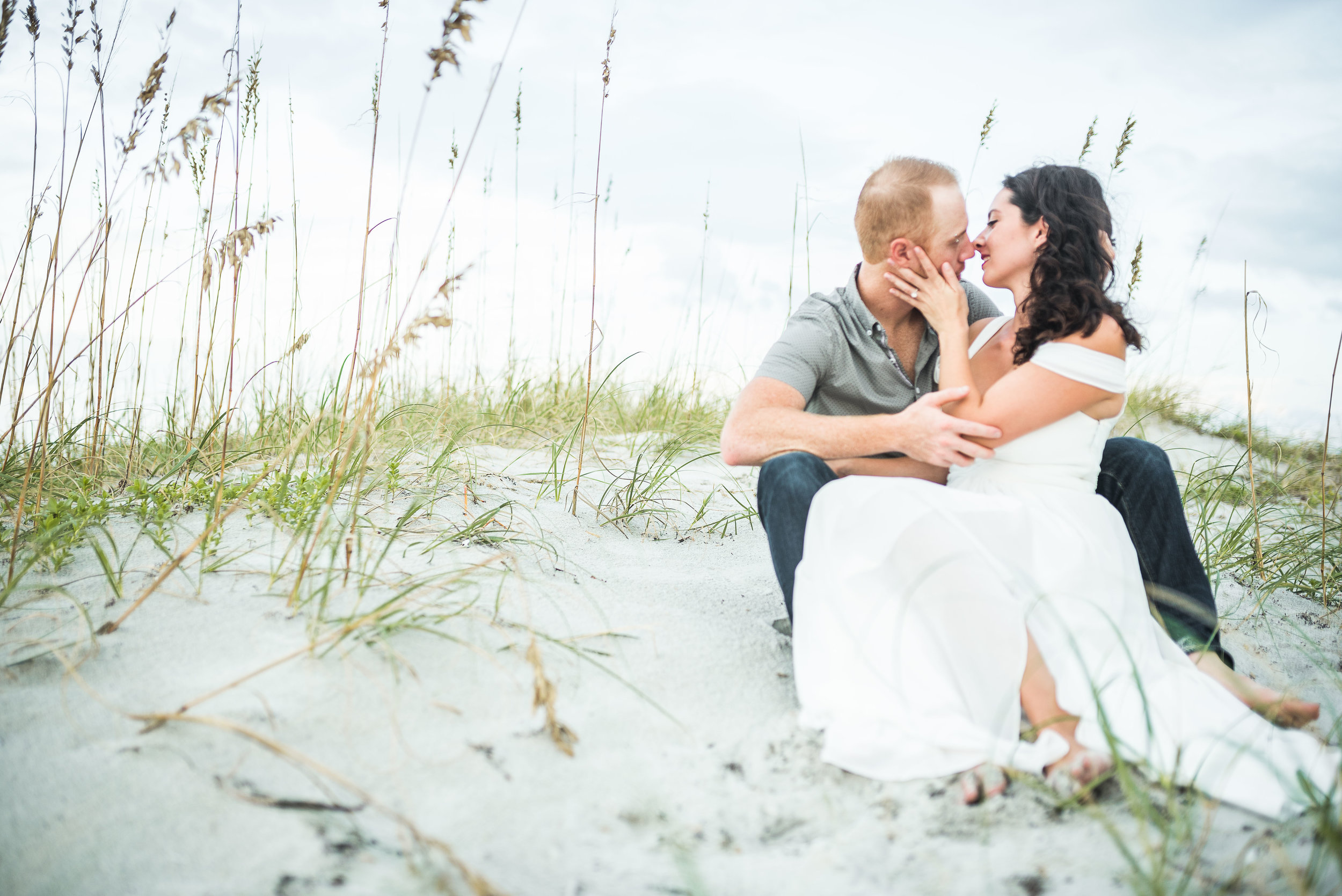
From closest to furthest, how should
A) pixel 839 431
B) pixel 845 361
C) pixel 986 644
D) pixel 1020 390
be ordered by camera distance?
pixel 986 644 < pixel 1020 390 < pixel 839 431 < pixel 845 361

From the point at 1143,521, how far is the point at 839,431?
2.84ft

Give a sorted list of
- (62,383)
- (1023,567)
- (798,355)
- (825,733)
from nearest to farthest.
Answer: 1. (825,733)
2. (1023,567)
3. (798,355)
4. (62,383)

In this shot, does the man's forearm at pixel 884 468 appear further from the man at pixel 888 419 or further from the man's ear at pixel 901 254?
the man's ear at pixel 901 254

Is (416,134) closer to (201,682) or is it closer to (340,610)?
(340,610)

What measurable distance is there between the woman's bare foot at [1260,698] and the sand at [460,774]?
1.24 ft

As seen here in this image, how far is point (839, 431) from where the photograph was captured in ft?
6.01

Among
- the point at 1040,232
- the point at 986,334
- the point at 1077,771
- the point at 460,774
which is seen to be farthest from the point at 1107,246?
the point at 460,774

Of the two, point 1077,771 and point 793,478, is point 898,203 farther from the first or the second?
point 1077,771

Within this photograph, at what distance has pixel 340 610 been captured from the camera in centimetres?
161

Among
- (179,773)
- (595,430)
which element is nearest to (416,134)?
(179,773)

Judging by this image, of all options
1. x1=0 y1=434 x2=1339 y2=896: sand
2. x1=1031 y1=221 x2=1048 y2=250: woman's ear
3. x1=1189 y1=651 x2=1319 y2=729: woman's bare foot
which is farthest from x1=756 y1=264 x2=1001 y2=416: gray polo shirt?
x1=1189 y1=651 x2=1319 y2=729: woman's bare foot

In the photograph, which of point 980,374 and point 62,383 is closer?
point 980,374

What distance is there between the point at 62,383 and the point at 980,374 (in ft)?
10.3

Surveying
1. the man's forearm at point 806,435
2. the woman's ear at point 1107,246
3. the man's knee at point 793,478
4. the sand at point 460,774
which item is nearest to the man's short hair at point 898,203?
the woman's ear at point 1107,246
